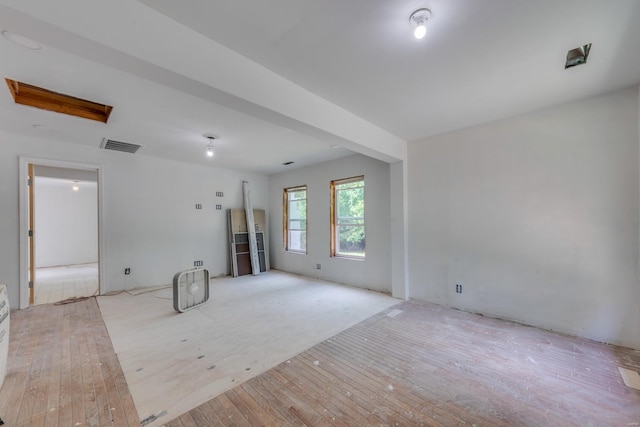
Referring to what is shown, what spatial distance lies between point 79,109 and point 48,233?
676 centimetres

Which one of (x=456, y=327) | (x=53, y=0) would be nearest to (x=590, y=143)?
(x=456, y=327)

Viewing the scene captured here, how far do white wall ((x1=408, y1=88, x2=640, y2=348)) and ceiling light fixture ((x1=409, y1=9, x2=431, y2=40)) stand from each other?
2.27 m

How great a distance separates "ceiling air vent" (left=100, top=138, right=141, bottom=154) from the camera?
13.0ft

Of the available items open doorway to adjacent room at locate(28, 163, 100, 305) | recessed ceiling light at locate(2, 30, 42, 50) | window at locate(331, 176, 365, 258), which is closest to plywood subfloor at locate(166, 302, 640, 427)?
window at locate(331, 176, 365, 258)

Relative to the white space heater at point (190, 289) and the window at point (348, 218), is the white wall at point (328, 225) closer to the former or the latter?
the window at point (348, 218)

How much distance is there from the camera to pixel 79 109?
2.97 meters

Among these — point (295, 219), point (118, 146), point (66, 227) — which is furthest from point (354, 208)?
point (66, 227)

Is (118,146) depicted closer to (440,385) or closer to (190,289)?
(190,289)

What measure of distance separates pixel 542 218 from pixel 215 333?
12.9ft

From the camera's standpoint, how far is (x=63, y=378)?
2.05 meters

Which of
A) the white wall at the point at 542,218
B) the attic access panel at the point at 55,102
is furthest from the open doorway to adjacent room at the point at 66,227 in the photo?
the white wall at the point at 542,218

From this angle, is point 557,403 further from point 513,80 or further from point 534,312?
point 513,80

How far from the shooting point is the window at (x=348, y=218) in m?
4.94

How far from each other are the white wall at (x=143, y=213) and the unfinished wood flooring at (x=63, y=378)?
137cm
